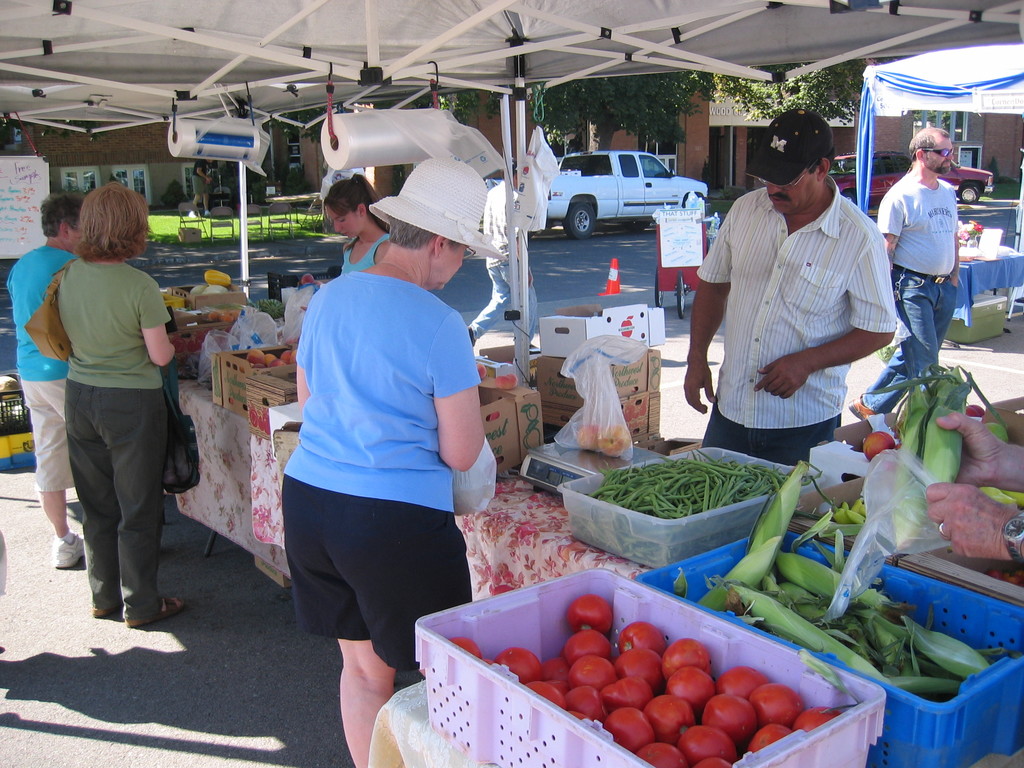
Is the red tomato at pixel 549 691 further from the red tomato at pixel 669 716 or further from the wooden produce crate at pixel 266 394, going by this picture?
the wooden produce crate at pixel 266 394

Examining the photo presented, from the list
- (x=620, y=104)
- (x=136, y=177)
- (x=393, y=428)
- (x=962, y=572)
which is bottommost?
(x=962, y=572)

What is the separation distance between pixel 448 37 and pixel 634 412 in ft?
6.04

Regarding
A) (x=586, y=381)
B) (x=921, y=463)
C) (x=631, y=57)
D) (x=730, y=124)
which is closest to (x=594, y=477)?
(x=586, y=381)

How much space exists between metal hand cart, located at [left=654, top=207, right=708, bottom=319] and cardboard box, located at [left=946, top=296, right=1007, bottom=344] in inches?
114

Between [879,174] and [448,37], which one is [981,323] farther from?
[879,174]

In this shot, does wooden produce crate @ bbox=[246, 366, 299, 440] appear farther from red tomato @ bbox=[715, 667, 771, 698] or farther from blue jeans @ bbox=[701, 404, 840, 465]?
red tomato @ bbox=[715, 667, 771, 698]

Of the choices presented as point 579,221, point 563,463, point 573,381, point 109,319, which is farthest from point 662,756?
point 579,221

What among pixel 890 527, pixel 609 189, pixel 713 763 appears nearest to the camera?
pixel 713 763

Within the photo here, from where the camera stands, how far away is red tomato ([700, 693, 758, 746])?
141 cm

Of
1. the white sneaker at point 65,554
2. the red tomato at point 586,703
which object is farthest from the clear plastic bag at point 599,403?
the white sneaker at point 65,554

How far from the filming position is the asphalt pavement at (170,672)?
10.3 feet

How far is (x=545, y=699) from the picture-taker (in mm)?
1380

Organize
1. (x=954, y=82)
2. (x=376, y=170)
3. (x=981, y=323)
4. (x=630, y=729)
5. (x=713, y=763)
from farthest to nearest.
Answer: (x=376, y=170)
(x=981, y=323)
(x=954, y=82)
(x=630, y=729)
(x=713, y=763)

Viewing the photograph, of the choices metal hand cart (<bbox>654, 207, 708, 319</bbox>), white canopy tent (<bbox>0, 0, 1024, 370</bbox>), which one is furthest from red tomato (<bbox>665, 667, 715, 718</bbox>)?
metal hand cart (<bbox>654, 207, 708, 319</bbox>)
